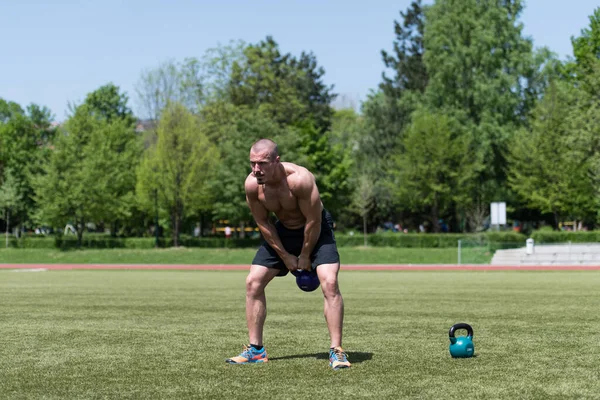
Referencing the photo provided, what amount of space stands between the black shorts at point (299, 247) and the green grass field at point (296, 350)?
0.98 m

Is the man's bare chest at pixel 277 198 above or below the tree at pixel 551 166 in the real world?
below

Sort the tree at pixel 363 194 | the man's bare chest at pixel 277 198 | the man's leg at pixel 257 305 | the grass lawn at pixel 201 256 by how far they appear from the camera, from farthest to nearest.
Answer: the tree at pixel 363 194 → the grass lawn at pixel 201 256 → the man's leg at pixel 257 305 → the man's bare chest at pixel 277 198

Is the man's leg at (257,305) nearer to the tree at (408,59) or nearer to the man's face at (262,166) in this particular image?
the man's face at (262,166)

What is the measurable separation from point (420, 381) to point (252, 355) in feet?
6.36

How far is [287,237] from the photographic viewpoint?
26.9 ft

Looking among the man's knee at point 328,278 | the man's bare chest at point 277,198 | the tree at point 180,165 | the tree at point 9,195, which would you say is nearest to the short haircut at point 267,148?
the man's bare chest at point 277,198

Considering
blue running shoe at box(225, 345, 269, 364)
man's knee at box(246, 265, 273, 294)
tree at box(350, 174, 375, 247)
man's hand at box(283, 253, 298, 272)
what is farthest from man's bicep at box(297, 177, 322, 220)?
tree at box(350, 174, 375, 247)

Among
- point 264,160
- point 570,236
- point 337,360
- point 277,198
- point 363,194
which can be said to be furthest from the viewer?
point 363,194

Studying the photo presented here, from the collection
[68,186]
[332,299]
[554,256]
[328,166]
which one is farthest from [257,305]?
[328,166]

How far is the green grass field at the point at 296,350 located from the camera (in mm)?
6535

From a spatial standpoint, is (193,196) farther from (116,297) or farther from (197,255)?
(116,297)

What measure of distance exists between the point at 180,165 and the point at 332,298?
55099 mm

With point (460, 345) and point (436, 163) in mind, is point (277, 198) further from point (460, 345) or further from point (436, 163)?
point (436, 163)

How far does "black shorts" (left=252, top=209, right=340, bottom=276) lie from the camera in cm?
807
